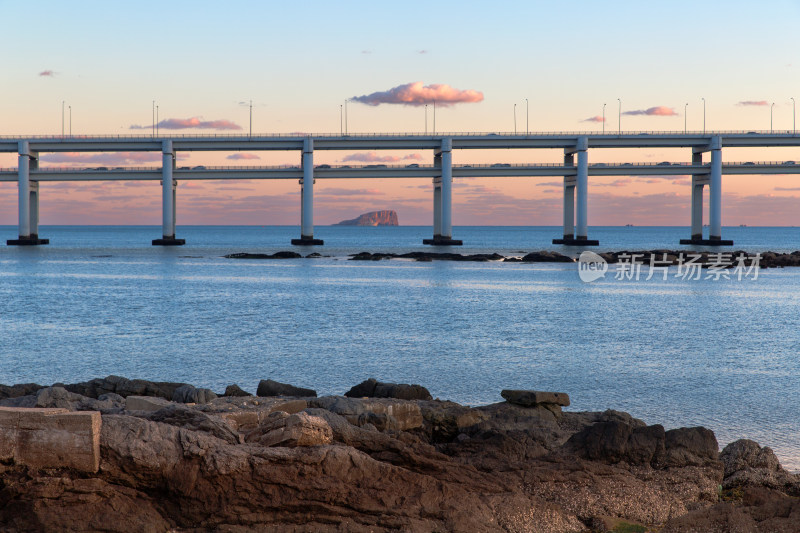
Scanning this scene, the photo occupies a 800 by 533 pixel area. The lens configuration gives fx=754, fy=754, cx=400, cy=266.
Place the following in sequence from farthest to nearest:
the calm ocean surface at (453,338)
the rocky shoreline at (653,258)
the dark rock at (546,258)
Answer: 1. the dark rock at (546,258)
2. the rocky shoreline at (653,258)
3. the calm ocean surface at (453,338)

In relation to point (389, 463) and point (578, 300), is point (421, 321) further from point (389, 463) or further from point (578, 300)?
point (389, 463)

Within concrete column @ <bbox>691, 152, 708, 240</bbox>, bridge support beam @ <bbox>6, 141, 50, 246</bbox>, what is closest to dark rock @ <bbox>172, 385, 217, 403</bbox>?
bridge support beam @ <bbox>6, 141, 50, 246</bbox>

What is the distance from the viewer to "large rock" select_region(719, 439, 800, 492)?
245 inches

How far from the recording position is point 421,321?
69.3ft

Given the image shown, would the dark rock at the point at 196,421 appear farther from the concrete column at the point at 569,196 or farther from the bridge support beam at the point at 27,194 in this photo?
the bridge support beam at the point at 27,194

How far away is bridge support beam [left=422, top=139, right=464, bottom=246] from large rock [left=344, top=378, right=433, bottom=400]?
5189 cm

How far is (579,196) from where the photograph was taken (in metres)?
63.0

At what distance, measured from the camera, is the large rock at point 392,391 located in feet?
31.0

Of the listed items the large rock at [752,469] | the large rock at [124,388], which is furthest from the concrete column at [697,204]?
the large rock at [752,469]

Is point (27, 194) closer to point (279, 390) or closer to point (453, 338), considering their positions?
point (453, 338)

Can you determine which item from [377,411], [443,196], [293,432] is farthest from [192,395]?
[443,196]

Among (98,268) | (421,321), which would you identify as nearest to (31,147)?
(98,268)

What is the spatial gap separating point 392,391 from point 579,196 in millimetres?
56017

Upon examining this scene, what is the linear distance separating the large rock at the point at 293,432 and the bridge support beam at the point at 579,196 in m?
59.0
